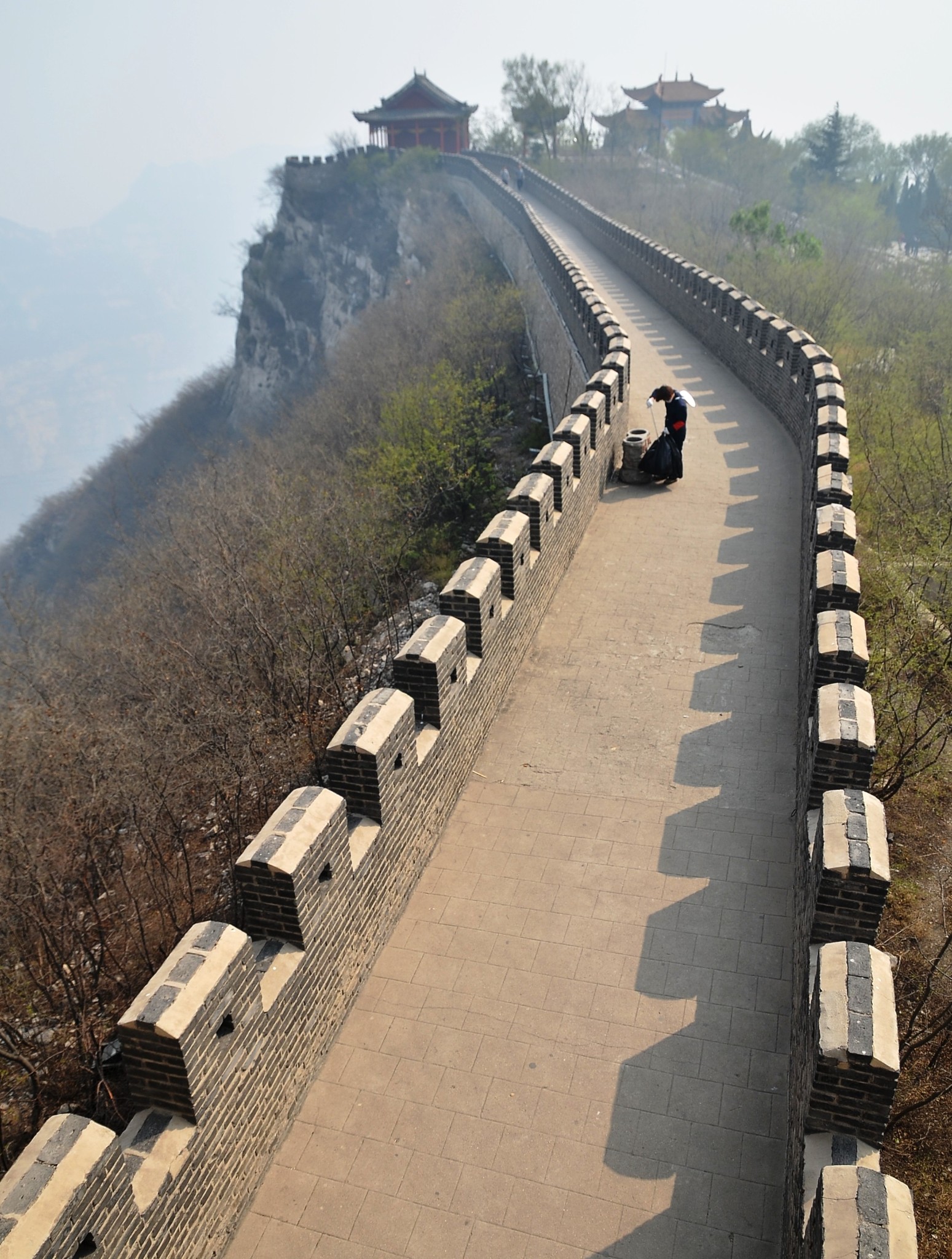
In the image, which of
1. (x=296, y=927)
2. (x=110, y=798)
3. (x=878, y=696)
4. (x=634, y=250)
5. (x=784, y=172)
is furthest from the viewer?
(x=784, y=172)

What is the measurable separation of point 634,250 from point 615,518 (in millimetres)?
17103

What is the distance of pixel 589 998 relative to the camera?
5461mm

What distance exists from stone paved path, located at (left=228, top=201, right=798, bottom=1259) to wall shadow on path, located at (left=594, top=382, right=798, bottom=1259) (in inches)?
0.5

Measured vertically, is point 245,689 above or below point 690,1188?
below

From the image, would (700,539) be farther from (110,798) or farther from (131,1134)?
(131,1134)

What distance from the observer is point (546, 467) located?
32.1 ft

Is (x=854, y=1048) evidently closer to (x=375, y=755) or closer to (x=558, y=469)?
(x=375, y=755)

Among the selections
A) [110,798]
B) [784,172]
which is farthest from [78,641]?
[784,172]

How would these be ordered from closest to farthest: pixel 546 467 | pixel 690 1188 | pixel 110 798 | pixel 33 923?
pixel 690 1188
pixel 33 923
pixel 546 467
pixel 110 798

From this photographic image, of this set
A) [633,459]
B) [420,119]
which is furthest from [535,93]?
[633,459]

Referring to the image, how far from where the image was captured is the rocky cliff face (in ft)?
179

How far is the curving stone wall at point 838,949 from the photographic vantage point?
11.1 feet

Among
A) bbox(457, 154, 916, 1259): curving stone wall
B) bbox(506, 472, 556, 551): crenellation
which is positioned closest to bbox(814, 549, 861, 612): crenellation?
bbox(457, 154, 916, 1259): curving stone wall

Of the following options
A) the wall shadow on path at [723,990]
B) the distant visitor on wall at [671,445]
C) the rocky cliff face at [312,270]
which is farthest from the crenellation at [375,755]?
the rocky cliff face at [312,270]
